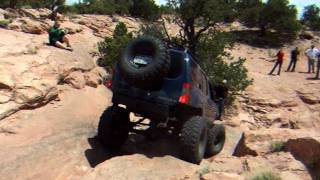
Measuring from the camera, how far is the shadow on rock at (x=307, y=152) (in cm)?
808

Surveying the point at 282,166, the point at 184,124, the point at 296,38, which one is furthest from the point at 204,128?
the point at 296,38

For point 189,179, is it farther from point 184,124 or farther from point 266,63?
point 266,63

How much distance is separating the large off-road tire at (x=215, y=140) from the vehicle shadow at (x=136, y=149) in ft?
2.50

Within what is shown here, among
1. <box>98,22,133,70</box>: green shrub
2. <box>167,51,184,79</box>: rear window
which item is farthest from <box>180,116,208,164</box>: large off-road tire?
<box>98,22,133,70</box>: green shrub

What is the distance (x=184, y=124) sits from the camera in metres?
9.72

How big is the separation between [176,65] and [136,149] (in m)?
2.37

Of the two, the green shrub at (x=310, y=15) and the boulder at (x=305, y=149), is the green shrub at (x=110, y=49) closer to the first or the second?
the boulder at (x=305, y=149)

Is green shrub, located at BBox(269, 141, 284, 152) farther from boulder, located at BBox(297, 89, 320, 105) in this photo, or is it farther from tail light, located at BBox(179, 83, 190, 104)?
boulder, located at BBox(297, 89, 320, 105)

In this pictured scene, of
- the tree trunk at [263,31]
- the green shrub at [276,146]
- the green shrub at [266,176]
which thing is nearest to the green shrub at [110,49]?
the green shrub at [276,146]

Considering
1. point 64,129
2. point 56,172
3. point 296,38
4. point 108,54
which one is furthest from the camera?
point 296,38

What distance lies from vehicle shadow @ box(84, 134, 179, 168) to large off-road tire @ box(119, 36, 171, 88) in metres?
1.55

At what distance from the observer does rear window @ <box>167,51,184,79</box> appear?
9.64 meters

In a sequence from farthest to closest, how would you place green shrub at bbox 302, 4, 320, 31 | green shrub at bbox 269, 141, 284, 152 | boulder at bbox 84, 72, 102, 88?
green shrub at bbox 302, 4, 320, 31 < boulder at bbox 84, 72, 102, 88 < green shrub at bbox 269, 141, 284, 152

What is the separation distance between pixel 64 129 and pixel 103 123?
1515 mm
